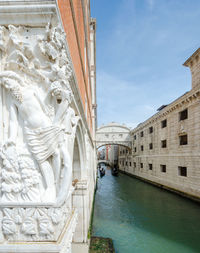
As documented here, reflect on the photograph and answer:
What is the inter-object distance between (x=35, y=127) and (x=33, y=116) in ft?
0.34

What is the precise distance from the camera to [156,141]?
1451 cm

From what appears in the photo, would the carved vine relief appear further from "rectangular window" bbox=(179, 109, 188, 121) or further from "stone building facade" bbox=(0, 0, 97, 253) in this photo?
"rectangular window" bbox=(179, 109, 188, 121)

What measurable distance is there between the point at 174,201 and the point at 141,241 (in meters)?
5.07

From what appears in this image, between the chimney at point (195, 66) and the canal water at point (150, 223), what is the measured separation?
7862mm

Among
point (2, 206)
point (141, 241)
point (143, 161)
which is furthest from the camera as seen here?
point (143, 161)

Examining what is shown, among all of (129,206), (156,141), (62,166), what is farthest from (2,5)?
(156,141)

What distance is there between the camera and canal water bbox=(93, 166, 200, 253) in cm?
546

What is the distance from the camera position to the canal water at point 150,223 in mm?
5457

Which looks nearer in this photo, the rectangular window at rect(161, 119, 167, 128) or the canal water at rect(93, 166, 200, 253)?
the canal water at rect(93, 166, 200, 253)

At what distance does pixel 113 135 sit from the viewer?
21109mm

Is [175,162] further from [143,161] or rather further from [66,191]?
[66,191]

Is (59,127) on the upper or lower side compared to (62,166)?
upper

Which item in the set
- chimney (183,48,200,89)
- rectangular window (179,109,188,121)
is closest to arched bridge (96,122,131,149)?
rectangular window (179,109,188,121)

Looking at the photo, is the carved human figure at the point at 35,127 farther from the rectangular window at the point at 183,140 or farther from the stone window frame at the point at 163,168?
the stone window frame at the point at 163,168
